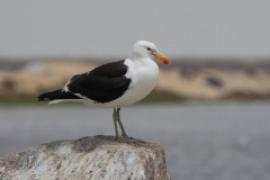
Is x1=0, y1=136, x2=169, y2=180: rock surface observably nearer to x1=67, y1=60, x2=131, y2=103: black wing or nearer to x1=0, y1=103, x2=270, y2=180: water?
x1=67, y1=60, x2=131, y2=103: black wing

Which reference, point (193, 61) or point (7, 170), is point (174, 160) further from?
point (193, 61)

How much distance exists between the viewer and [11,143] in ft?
124

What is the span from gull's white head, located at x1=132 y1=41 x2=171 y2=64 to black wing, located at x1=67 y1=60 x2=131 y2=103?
0.74 ft

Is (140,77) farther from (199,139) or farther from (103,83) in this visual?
(199,139)

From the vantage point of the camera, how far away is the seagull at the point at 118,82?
1192 centimetres

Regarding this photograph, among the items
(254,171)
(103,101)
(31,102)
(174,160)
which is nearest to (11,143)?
(174,160)

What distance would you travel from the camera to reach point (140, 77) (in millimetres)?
11859

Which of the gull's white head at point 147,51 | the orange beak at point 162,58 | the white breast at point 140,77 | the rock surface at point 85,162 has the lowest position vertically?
the rock surface at point 85,162

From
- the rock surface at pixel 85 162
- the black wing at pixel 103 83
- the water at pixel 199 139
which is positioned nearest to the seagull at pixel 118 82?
the black wing at pixel 103 83

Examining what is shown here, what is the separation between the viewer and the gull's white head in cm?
1205

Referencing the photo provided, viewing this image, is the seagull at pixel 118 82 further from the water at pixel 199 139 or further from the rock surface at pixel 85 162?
the water at pixel 199 139

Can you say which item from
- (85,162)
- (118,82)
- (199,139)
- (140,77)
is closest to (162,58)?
(140,77)

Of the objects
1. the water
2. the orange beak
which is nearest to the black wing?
the orange beak

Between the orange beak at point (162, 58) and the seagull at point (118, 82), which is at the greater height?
the orange beak at point (162, 58)
